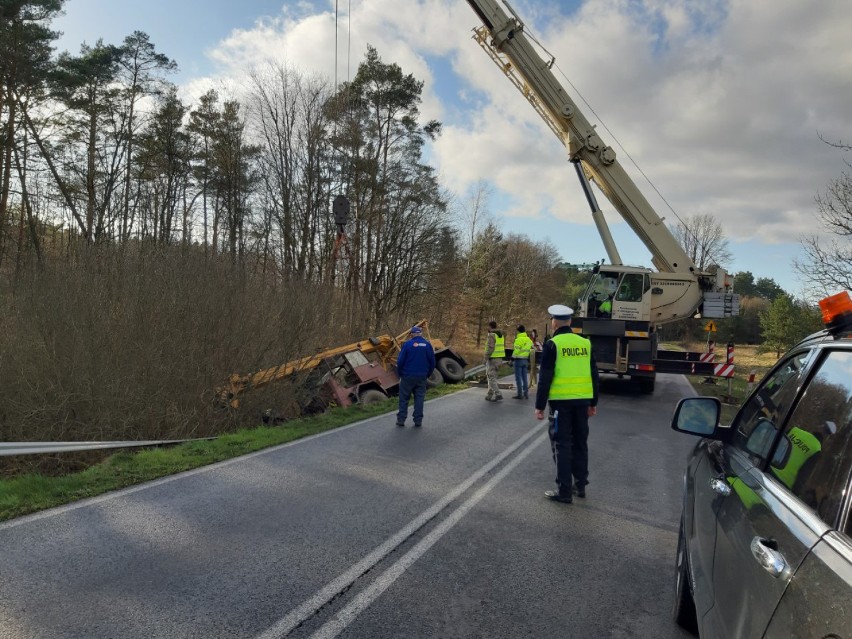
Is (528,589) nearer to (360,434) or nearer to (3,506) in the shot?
(3,506)

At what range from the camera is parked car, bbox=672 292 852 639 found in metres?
1.40

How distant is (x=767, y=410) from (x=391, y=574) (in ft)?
8.88

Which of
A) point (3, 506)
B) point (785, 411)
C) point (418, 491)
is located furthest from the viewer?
point (418, 491)

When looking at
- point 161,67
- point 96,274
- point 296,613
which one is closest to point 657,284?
point 96,274

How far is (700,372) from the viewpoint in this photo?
15859 mm

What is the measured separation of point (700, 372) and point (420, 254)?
2043 cm

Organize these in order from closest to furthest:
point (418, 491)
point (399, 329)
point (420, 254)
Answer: point (418, 491), point (399, 329), point (420, 254)

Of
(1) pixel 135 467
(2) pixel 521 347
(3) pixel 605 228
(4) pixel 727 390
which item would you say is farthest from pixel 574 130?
(1) pixel 135 467

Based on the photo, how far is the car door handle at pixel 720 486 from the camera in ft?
7.84

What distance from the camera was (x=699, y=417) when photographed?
301 cm

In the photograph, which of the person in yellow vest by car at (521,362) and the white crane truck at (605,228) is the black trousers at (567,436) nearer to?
the person in yellow vest by car at (521,362)

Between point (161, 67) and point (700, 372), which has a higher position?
point (161, 67)

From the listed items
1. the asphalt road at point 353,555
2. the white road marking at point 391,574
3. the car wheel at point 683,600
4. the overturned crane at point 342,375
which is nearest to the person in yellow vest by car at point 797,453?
the car wheel at point 683,600

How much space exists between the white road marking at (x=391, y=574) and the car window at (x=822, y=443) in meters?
2.50
